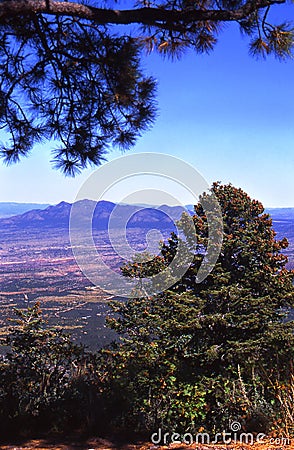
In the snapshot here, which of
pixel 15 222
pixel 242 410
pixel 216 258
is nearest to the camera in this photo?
pixel 242 410

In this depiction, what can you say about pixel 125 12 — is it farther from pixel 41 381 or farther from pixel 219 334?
pixel 219 334

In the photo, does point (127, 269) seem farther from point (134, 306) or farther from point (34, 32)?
point (34, 32)

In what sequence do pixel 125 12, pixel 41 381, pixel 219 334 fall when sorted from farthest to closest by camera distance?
pixel 219 334, pixel 41 381, pixel 125 12

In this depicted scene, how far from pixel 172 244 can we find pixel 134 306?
1432 millimetres

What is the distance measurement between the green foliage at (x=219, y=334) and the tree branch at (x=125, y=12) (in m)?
2.55

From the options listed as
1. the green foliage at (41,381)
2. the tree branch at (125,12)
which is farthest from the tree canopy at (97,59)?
the green foliage at (41,381)

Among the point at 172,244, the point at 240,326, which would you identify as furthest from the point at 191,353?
the point at 172,244

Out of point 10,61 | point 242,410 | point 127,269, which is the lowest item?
point 242,410

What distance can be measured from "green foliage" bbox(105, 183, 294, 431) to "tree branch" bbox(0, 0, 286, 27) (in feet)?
8.36

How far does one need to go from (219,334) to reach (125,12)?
14.5 ft

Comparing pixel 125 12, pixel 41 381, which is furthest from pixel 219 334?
pixel 125 12

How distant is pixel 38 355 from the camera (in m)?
4.01

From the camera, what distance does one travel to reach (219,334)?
5.77 metres

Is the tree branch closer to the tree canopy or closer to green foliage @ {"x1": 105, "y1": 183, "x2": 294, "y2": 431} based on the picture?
the tree canopy
